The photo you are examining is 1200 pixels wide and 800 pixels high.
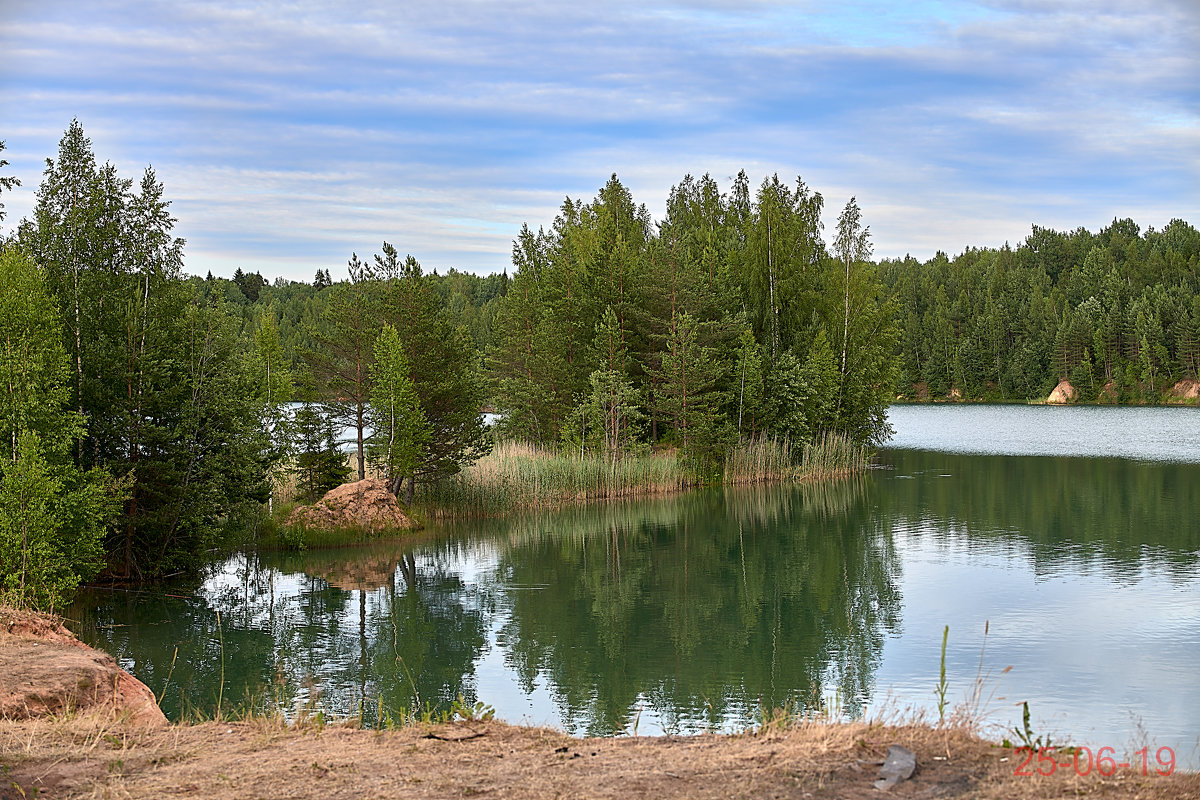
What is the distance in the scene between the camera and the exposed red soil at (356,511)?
23.3m

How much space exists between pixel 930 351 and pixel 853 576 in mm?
105823

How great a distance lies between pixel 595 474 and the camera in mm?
31438

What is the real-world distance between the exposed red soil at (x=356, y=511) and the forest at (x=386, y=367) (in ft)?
3.40

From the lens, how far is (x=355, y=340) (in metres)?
26.5

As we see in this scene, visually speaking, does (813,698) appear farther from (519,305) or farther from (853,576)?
(519,305)

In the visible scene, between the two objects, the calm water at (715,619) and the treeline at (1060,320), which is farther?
the treeline at (1060,320)

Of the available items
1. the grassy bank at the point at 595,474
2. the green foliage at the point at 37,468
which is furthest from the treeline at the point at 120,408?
the grassy bank at the point at 595,474

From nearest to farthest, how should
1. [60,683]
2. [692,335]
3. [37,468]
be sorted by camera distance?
[60,683] → [37,468] → [692,335]

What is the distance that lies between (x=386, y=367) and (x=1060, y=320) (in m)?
103

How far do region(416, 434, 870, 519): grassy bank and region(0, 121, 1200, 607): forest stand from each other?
1.49ft

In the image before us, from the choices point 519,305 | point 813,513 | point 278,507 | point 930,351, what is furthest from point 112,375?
point 930,351

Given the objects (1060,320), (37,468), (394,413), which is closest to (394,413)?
→ (394,413)
